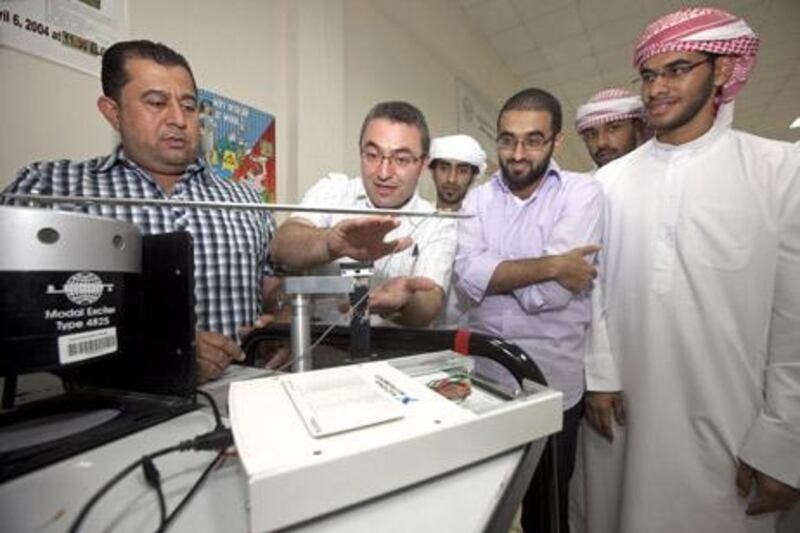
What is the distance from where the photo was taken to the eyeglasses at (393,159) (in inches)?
49.8

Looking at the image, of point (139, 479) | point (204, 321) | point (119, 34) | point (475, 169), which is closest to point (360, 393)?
point (139, 479)

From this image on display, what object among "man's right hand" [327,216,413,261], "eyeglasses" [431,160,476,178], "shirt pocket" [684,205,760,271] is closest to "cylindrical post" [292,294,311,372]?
"man's right hand" [327,216,413,261]

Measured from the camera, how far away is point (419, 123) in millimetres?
1284

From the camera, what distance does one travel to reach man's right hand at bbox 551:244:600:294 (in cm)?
109

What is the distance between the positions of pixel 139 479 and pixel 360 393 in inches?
9.1

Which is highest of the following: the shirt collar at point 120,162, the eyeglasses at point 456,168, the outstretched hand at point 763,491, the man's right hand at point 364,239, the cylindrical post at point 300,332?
the eyeglasses at point 456,168

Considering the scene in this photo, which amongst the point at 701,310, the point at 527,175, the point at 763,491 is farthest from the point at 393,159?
the point at 763,491

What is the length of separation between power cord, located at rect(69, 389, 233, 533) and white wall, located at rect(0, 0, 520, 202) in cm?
113

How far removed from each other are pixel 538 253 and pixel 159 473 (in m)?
1.13

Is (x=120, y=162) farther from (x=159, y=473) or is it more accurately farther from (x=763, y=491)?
(x=763, y=491)

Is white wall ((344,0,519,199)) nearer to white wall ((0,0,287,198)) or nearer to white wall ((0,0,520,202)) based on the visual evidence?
white wall ((0,0,520,202))

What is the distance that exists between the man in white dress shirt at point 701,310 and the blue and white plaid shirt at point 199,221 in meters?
Answer: 1.06

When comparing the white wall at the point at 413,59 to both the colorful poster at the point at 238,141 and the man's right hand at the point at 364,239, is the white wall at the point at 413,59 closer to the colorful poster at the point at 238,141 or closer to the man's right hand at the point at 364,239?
the colorful poster at the point at 238,141

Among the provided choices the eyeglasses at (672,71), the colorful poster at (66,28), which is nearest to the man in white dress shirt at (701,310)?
the eyeglasses at (672,71)
